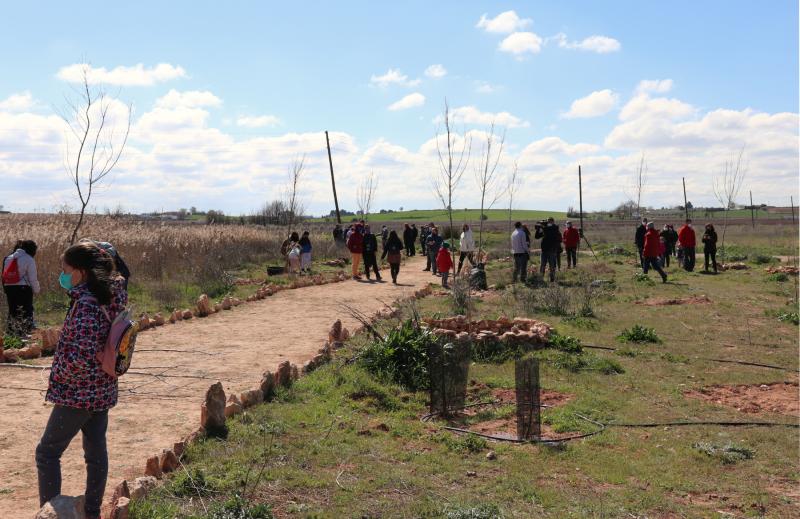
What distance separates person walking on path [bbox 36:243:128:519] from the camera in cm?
427

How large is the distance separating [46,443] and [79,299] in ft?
2.87

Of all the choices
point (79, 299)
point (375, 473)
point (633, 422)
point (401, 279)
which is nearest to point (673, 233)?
point (401, 279)

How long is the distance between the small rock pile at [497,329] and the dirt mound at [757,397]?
8.44 feet

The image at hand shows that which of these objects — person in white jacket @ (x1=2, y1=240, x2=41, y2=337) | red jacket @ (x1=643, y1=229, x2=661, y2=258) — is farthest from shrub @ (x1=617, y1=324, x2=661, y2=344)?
person in white jacket @ (x1=2, y1=240, x2=41, y2=337)

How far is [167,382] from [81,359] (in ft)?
14.6

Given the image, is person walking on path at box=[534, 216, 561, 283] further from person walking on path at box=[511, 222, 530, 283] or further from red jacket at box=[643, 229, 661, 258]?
red jacket at box=[643, 229, 661, 258]

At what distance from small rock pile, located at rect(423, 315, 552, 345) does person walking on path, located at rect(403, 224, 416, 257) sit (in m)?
17.0

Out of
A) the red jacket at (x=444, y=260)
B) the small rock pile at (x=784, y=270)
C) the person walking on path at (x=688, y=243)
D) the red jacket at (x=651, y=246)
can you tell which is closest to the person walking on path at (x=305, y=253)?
the red jacket at (x=444, y=260)

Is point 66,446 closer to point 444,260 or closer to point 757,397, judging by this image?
point 757,397

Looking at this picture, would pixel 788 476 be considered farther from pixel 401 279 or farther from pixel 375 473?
pixel 401 279

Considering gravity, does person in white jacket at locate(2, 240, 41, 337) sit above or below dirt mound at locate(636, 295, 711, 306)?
above

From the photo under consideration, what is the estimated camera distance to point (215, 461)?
5.73 m

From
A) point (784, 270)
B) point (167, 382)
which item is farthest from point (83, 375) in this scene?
point (784, 270)

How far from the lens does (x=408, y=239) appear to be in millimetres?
29594
